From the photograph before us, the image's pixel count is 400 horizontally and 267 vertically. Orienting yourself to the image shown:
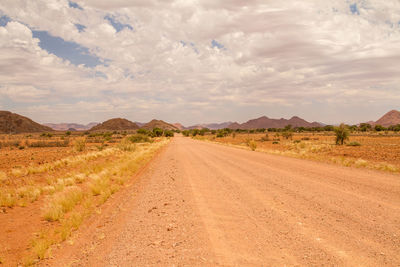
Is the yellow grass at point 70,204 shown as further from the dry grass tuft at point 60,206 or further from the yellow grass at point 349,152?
the yellow grass at point 349,152

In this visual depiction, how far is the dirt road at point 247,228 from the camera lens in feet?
14.8

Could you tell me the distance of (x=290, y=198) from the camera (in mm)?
8352

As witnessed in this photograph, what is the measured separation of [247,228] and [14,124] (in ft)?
584

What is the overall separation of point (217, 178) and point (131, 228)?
6.53 meters

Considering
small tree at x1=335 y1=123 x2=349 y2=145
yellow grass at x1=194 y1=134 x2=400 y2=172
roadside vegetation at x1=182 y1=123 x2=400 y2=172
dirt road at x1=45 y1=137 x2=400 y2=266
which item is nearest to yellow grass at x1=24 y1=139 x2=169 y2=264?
dirt road at x1=45 y1=137 x2=400 y2=266

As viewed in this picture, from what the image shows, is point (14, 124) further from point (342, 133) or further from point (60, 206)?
point (60, 206)

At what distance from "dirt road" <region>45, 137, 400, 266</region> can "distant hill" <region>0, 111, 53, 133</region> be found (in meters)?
164

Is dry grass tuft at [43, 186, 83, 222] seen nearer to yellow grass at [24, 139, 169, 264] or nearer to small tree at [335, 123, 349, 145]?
yellow grass at [24, 139, 169, 264]

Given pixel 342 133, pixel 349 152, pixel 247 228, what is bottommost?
pixel 247 228

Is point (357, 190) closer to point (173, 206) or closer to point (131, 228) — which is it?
point (173, 206)

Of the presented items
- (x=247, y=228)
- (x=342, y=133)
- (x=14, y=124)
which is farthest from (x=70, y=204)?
(x=14, y=124)

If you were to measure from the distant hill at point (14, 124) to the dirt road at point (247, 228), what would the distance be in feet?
537

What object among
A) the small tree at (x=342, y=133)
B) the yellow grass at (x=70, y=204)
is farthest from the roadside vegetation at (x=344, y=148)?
the yellow grass at (x=70, y=204)

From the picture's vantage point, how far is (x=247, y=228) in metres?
5.87
